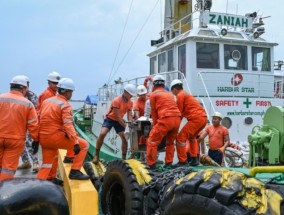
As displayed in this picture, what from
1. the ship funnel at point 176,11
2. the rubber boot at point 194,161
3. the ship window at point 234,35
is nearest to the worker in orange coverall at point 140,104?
the rubber boot at point 194,161

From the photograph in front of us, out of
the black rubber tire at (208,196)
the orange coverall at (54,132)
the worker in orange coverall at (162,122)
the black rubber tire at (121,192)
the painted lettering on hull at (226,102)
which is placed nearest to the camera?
the black rubber tire at (208,196)

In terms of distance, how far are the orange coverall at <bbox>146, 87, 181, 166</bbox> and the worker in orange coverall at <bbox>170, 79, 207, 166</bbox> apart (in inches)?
5.6

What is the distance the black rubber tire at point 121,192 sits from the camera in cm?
425

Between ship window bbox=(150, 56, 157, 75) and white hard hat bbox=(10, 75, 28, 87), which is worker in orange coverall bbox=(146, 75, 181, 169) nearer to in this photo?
white hard hat bbox=(10, 75, 28, 87)

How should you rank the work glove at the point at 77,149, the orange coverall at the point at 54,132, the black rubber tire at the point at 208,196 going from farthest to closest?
1. the orange coverall at the point at 54,132
2. the work glove at the point at 77,149
3. the black rubber tire at the point at 208,196

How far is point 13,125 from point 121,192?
1779mm

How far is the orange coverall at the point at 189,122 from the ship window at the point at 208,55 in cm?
443

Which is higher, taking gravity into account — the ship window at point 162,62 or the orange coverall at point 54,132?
the ship window at point 162,62

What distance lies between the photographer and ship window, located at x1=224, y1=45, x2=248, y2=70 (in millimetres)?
11062

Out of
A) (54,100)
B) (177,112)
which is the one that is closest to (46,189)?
(54,100)

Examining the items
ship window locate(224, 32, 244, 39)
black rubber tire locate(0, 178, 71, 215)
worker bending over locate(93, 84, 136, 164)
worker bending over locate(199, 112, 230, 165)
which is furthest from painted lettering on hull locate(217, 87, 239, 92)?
black rubber tire locate(0, 178, 71, 215)

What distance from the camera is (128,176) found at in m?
4.53

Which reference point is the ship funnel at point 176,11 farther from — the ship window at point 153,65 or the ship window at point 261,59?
the ship window at point 261,59

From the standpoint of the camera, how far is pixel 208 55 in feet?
36.0
